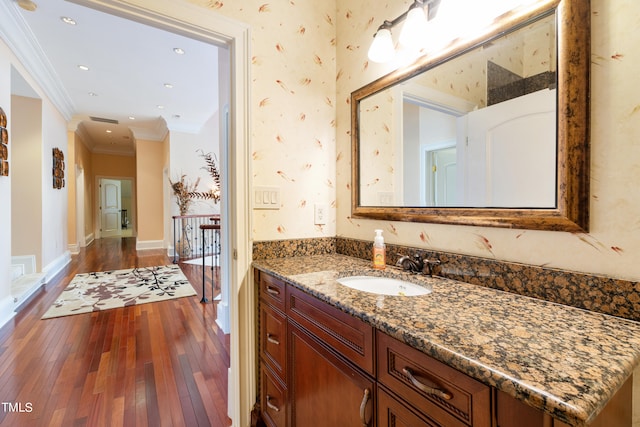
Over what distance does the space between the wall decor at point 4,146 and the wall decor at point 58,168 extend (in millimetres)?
1859

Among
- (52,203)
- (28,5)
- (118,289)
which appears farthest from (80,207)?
(28,5)

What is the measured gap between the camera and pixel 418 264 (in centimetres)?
124

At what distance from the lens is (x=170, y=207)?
639 centimetres

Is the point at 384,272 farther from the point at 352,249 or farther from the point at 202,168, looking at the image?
the point at 202,168

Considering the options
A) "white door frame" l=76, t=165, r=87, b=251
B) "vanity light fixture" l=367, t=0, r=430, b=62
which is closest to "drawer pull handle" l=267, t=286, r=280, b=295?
"vanity light fixture" l=367, t=0, r=430, b=62

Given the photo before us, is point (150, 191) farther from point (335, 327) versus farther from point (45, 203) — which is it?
point (335, 327)

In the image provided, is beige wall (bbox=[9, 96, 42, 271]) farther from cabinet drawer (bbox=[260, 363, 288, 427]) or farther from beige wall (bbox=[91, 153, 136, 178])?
beige wall (bbox=[91, 153, 136, 178])

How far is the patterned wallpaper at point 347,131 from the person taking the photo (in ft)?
2.45

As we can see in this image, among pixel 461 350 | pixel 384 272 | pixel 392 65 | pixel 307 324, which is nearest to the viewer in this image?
pixel 461 350

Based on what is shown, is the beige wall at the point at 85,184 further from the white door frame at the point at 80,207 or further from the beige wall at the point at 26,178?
the beige wall at the point at 26,178

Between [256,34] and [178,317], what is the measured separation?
2717mm

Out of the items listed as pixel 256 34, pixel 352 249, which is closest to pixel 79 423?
pixel 352 249

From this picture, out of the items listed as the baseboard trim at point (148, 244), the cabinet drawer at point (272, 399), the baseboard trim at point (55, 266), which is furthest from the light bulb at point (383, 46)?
the baseboard trim at point (148, 244)

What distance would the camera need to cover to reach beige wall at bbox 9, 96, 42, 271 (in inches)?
149
